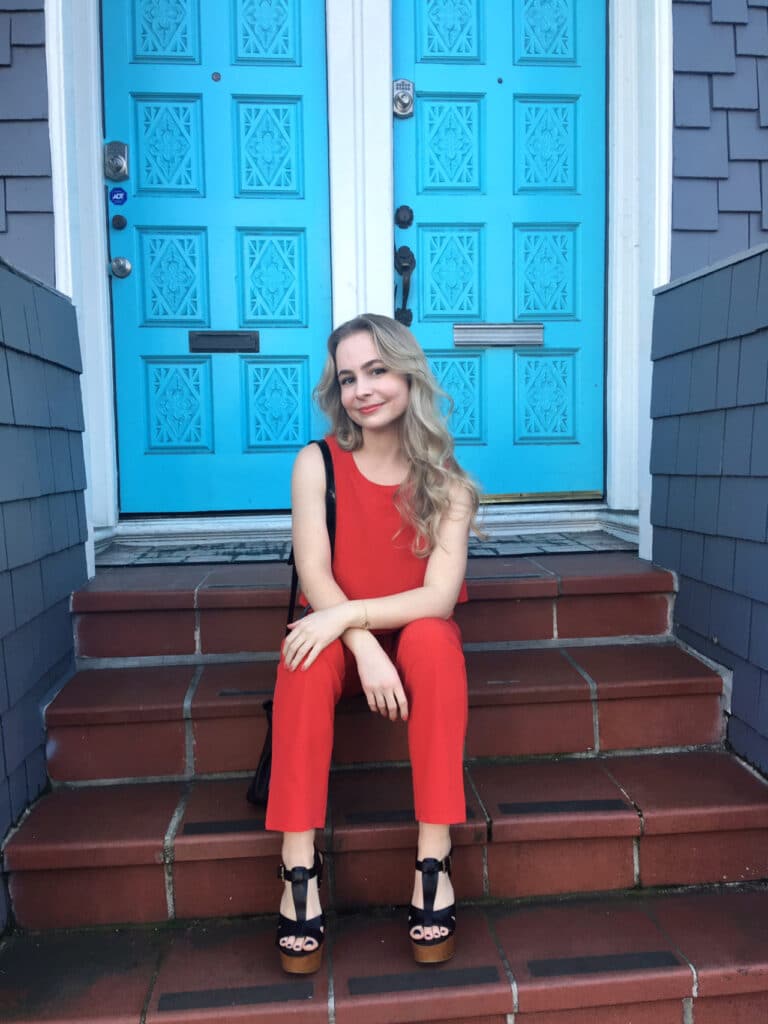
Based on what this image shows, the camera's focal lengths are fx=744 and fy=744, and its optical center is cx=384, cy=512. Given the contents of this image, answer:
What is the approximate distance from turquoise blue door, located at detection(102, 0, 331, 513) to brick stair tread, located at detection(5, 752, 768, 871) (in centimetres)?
137

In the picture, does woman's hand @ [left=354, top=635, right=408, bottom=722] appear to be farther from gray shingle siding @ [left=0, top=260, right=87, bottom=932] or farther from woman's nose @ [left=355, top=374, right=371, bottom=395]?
gray shingle siding @ [left=0, top=260, right=87, bottom=932]

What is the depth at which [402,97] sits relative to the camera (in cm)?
273

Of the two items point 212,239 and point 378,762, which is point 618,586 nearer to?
point 378,762

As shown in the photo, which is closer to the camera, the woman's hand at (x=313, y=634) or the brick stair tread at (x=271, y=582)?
the woman's hand at (x=313, y=634)

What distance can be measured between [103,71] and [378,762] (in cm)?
256

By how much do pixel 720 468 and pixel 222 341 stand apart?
5.90 ft

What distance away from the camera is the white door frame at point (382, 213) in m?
2.40

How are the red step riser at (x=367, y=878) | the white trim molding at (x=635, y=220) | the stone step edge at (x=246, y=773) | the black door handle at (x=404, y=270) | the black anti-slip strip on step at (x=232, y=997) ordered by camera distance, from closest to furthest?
the black anti-slip strip on step at (x=232, y=997)
the red step riser at (x=367, y=878)
the stone step edge at (x=246, y=773)
the white trim molding at (x=635, y=220)
the black door handle at (x=404, y=270)

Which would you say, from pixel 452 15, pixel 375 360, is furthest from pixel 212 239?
pixel 375 360

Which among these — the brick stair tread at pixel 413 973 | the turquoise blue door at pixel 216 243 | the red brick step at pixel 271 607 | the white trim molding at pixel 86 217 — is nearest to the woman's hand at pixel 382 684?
Result: the brick stair tread at pixel 413 973

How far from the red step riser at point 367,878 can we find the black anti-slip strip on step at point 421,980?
218mm

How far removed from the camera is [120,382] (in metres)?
2.79

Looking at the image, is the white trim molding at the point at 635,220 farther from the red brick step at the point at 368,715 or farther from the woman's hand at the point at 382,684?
the woman's hand at the point at 382,684

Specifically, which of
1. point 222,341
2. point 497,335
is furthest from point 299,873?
point 497,335
